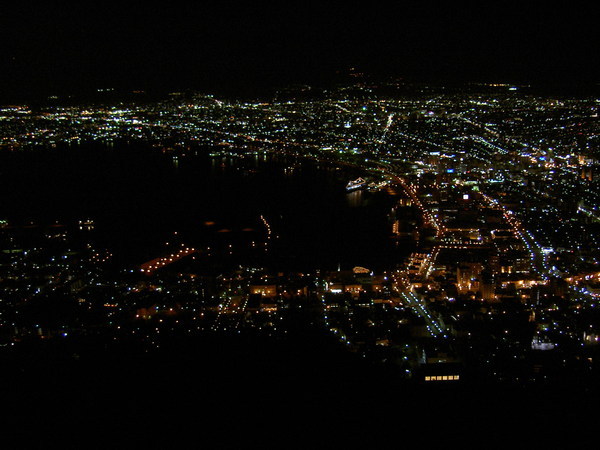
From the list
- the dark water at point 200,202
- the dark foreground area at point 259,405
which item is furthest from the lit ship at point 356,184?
the dark foreground area at point 259,405

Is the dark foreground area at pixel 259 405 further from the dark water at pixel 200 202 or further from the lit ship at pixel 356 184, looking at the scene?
the lit ship at pixel 356 184

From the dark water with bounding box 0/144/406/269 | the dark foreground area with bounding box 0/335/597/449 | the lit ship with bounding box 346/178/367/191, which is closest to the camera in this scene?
the dark foreground area with bounding box 0/335/597/449

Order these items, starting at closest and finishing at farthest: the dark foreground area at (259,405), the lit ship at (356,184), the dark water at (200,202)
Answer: the dark foreground area at (259,405) → the dark water at (200,202) → the lit ship at (356,184)

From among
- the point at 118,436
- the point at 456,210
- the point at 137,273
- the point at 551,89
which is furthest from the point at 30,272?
the point at 551,89

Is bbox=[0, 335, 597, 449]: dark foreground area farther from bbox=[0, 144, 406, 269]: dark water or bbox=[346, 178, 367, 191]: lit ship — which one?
bbox=[346, 178, 367, 191]: lit ship

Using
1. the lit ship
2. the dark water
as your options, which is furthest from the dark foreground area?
the lit ship

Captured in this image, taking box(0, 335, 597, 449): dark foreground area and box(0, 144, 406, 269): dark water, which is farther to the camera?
box(0, 144, 406, 269): dark water

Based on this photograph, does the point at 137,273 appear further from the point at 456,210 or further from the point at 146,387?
the point at 456,210
